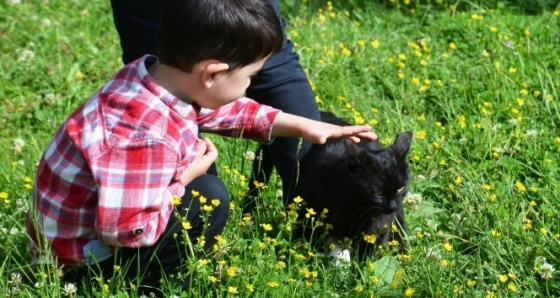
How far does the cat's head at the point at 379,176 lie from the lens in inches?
136

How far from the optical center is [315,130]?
9.96 ft

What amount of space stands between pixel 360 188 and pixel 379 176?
0.09 metres

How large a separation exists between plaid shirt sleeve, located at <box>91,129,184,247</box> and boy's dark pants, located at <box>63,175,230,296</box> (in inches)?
7.4

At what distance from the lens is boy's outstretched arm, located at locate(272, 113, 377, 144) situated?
302 cm

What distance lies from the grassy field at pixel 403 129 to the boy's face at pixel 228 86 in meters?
0.51

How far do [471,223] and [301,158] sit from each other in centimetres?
70

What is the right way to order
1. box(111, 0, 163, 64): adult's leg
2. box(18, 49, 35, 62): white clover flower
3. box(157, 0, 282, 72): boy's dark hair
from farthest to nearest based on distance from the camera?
box(18, 49, 35, 62): white clover flower < box(111, 0, 163, 64): adult's leg < box(157, 0, 282, 72): boy's dark hair

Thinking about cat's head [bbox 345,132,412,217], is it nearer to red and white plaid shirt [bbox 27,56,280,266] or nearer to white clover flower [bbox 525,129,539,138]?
red and white plaid shirt [bbox 27,56,280,266]

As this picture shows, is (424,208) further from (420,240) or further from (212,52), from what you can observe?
(212,52)

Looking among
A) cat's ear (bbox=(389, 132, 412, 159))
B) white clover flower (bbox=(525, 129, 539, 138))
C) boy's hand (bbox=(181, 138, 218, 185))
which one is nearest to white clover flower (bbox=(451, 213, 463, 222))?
cat's ear (bbox=(389, 132, 412, 159))

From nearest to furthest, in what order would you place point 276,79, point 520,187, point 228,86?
point 228,86
point 276,79
point 520,187

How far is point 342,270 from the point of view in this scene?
3.19m

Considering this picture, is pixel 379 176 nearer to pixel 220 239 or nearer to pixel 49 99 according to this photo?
pixel 220 239

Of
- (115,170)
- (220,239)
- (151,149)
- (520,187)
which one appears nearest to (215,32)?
(151,149)
